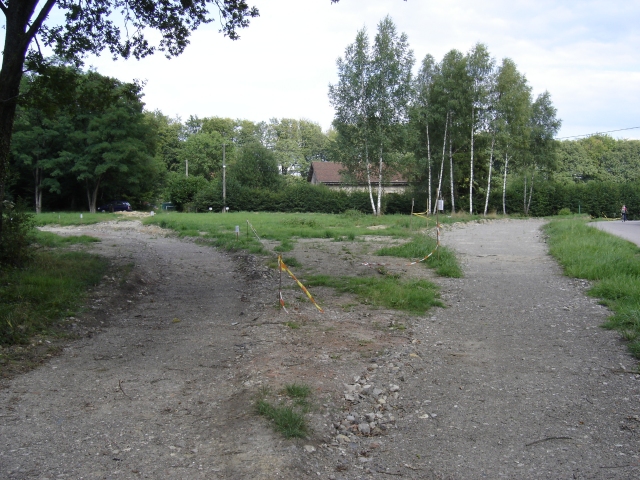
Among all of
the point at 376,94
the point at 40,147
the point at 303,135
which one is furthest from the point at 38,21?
the point at 303,135

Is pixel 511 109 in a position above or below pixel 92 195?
above

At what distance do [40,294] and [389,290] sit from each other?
6.23m

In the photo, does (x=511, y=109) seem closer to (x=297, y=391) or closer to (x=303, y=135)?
(x=297, y=391)

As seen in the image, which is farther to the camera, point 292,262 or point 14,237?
point 292,262

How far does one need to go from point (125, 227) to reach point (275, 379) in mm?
27529

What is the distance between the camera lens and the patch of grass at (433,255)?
1300cm

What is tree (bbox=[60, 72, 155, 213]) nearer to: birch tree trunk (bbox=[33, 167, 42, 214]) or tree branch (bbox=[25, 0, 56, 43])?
birch tree trunk (bbox=[33, 167, 42, 214])

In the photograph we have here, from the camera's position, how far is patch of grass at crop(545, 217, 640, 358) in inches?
300

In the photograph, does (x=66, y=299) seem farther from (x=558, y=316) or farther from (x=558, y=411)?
(x=558, y=316)

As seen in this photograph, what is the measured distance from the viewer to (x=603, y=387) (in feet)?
18.0

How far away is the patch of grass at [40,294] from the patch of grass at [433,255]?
805 cm

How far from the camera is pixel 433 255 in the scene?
15164 millimetres

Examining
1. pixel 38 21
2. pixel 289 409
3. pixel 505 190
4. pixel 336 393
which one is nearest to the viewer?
pixel 289 409

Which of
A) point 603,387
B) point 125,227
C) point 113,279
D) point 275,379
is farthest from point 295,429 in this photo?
point 125,227
